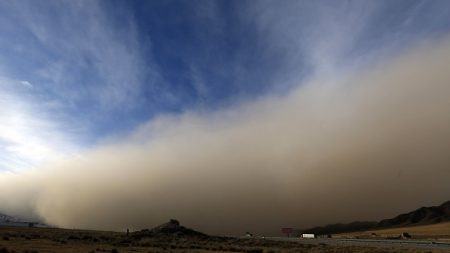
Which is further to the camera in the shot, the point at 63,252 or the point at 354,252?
the point at 354,252

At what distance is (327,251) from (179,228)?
102m

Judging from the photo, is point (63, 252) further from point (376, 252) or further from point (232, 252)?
point (376, 252)

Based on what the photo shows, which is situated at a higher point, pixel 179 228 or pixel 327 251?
pixel 179 228

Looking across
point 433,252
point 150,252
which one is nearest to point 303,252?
point 433,252

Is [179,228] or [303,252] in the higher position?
[179,228]

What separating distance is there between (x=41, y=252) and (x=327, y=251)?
147ft

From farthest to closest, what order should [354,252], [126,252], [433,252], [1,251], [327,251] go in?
[327,251], [354,252], [433,252], [126,252], [1,251]

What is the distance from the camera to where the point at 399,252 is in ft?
223

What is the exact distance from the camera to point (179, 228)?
557 feet

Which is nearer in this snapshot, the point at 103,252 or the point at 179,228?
the point at 103,252

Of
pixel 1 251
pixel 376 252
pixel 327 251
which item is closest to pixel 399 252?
pixel 376 252

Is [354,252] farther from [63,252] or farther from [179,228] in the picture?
[179,228]

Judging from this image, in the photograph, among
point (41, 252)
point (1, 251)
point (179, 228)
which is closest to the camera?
point (1, 251)

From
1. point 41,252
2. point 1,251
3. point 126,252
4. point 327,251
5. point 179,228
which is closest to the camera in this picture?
point 1,251
